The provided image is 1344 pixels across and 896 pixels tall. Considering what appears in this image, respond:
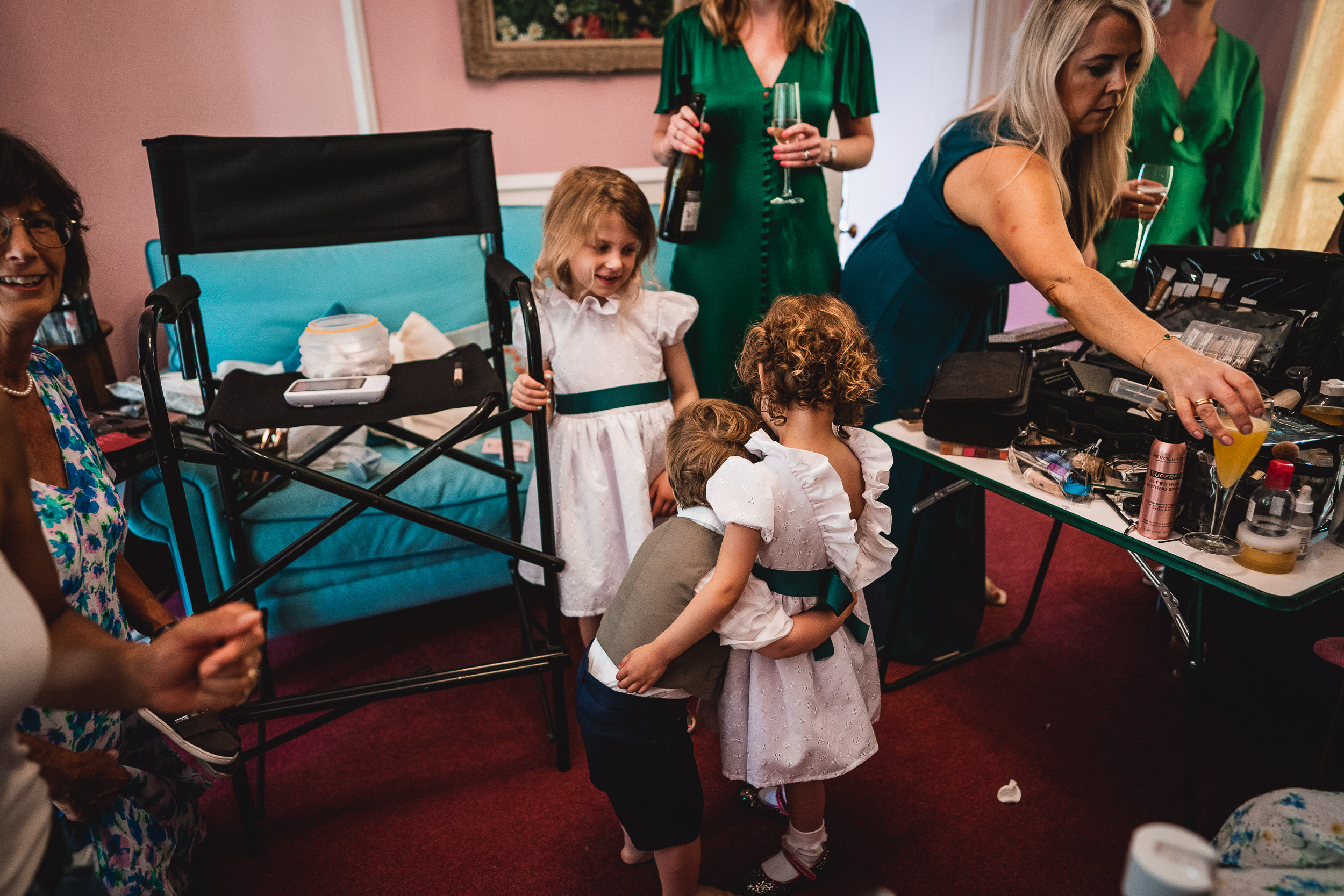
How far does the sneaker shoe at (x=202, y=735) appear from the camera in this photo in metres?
1.17

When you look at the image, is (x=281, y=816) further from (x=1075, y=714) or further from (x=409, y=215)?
(x=1075, y=714)

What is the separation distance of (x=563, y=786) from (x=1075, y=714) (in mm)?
1191

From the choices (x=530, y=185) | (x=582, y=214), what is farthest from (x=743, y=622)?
(x=530, y=185)

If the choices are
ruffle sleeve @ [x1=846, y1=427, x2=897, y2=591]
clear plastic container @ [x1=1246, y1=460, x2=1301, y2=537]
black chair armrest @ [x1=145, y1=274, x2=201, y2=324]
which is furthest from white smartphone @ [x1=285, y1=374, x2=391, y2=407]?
clear plastic container @ [x1=1246, y1=460, x2=1301, y2=537]

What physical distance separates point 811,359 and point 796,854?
88cm

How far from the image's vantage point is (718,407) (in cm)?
130

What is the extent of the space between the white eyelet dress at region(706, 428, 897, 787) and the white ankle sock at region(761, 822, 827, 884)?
18cm

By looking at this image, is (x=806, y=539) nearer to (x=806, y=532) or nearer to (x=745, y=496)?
(x=806, y=532)

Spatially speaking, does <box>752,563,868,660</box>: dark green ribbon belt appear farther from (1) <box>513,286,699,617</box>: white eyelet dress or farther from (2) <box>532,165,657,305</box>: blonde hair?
(2) <box>532,165,657,305</box>: blonde hair

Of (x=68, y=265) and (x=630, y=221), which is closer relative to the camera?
(x=68, y=265)

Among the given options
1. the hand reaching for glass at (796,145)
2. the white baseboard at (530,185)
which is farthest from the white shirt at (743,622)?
the white baseboard at (530,185)

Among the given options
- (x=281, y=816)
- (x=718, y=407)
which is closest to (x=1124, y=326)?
(x=718, y=407)

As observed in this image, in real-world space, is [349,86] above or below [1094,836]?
above

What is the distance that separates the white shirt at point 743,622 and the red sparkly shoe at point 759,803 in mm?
489
